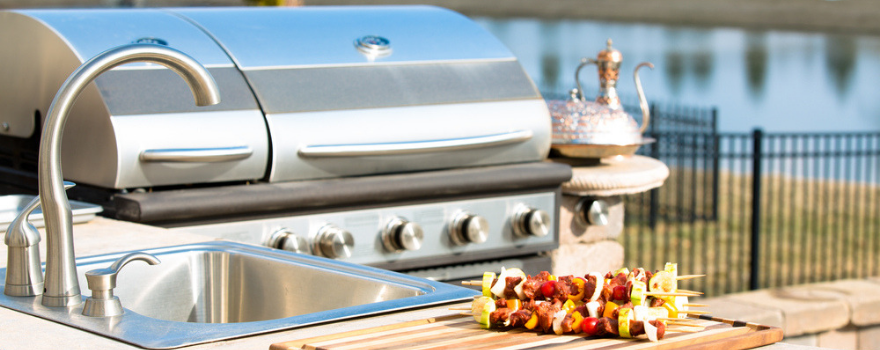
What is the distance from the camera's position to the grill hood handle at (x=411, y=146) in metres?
2.98

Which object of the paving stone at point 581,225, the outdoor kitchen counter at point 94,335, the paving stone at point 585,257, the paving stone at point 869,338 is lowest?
the paving stone at point 869,338

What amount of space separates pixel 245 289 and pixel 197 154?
0.60m

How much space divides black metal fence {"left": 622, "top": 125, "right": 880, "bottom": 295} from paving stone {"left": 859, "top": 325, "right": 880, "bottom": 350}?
51.0 inches

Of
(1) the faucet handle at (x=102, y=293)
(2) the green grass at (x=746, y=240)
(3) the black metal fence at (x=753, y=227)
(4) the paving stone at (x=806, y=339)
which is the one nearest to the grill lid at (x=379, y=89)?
(1) the faucet handle at (x=102, y=293)

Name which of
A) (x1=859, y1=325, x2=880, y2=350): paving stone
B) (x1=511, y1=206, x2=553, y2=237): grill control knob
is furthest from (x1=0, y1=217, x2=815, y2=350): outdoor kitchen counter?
(x1=859, y1=325, x2=880, y2=350): paving stone

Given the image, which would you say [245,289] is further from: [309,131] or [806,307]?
[806,307]

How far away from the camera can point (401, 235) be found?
3.14m

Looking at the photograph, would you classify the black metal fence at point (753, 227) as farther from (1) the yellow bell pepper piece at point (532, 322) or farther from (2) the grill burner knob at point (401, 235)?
(1) the yellow bell pepper piece at point (532, 322)

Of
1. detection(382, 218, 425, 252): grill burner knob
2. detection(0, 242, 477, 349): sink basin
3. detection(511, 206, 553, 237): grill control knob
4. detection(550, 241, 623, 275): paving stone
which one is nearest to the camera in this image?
detection(0, 242, 477, 349): sink basin

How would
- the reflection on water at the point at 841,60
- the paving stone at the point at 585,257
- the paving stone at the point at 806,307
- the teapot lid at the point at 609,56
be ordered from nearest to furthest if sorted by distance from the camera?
the paving stone at the point at 585,257, the teapot lid at the point at 609,56, the paving stone at the point at 806,307, the reflection on water at the point at 841,60

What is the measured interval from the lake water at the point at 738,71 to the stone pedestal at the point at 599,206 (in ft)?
12.9

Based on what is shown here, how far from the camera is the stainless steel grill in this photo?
9.12ft

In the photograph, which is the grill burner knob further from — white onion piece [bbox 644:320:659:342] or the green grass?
the green grass

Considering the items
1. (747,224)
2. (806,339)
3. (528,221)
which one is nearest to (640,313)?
(528,221)
